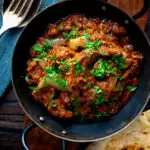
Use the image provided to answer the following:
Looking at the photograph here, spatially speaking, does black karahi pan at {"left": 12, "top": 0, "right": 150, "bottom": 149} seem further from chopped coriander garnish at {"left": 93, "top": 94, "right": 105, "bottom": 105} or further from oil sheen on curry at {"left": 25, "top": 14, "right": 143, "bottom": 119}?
chopped coriander garnish at {"left": 93, "top": 94, "right": 105, "bottom": 105}

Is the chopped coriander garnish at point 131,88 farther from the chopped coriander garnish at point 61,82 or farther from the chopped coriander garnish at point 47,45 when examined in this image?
the chopped coriander garnish at point 47,45

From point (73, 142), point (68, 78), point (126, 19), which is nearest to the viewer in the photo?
point (68, 78)

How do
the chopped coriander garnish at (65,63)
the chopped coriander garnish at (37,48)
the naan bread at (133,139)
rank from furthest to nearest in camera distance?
the naan bread at (133,139), the chopped coriander garnish at (37,48), the chopped coriander garnish at (65,63)

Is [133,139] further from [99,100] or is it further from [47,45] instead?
[47,45]

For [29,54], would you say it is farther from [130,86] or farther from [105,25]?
[130,86]

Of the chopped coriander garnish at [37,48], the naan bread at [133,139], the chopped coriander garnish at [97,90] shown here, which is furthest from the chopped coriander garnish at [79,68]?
the naan bread at [133,139]

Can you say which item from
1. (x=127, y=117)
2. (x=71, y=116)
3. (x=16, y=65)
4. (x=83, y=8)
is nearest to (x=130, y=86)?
(x=127, y=117)

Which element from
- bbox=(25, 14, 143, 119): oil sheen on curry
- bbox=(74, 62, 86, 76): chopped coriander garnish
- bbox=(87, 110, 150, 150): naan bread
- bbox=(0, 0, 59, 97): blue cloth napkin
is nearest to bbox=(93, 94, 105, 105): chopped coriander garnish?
bbox=(25, 14, 143, 119): oil sheen on curry
